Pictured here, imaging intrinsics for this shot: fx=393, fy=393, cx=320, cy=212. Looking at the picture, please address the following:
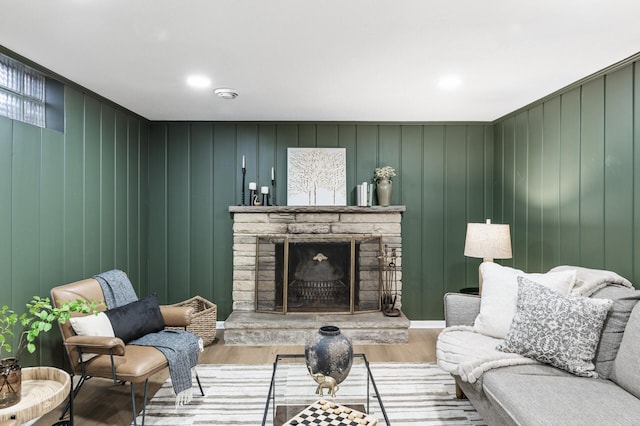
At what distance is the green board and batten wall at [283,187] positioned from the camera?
8.79 ft

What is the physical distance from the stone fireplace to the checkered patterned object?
2.36 m

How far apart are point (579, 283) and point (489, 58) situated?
61.1 inches

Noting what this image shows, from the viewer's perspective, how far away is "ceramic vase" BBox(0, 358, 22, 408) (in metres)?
1.82

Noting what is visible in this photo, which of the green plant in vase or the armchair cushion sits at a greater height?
the green plant in vase

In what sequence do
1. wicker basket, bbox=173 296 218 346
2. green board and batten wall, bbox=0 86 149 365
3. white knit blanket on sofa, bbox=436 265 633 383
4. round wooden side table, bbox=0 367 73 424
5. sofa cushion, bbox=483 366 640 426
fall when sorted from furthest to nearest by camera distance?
wicker basket, bbox=173 296 218 346 → green board and batten wall, bbox=0 86 149 365 → white knit blanket on sofa, bbox=436 265 633 383 → round wooden side table, bbox=0 367 73 424 → sofa cushion, bbox=483 366 640 426

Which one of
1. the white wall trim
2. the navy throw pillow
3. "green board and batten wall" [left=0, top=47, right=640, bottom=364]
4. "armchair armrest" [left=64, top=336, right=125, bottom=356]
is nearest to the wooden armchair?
"armchair armrest" [left=64, top=336, right=125, bottom=356]

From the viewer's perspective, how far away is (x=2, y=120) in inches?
97.2

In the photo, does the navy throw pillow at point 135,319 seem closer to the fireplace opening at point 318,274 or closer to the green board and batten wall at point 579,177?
the fireplace opening at point 318,274

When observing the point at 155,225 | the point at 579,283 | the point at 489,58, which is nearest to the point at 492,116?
Result: the point at 489,58

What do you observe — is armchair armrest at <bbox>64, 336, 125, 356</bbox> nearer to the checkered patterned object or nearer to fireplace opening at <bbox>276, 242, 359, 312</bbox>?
the checkered patterned object

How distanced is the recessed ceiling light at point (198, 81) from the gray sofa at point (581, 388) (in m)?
2.79

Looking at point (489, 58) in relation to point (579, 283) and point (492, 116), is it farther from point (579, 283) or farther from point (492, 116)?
point (492, 116)

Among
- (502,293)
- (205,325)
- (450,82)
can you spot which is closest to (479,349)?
(502,293)

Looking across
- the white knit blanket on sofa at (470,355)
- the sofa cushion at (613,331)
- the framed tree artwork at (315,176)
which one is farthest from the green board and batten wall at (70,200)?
the sofa cushion at (613,331)
